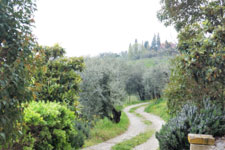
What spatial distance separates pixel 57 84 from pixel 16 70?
5.16 m

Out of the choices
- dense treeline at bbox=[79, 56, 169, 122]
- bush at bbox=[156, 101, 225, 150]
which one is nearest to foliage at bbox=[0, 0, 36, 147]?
bush at bbox=[156, 101, 225, 150]

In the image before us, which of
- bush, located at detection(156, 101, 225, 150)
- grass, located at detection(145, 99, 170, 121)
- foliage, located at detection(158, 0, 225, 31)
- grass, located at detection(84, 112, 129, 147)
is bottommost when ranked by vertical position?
grass, located at detection(145, 99, 170, 121)

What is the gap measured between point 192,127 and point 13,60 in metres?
4.34

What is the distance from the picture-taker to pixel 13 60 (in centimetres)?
242

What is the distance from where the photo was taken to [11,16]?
96.6 inches

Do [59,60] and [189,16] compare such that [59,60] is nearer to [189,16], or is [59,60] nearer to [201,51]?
[201,51]

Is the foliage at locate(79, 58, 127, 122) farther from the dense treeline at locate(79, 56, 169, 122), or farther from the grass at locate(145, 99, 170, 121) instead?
the grass at locate(145, 99, 170, 121)

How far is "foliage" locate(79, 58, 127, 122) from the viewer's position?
10.7 meters

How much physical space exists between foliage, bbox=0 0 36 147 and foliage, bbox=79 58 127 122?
8065mm

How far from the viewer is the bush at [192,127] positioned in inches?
193

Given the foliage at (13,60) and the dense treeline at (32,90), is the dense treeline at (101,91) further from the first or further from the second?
the foliage at (13,60)

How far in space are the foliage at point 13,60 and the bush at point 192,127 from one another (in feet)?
12.8

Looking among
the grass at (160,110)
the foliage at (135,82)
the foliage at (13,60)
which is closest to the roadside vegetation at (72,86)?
the foliage at (13,60)

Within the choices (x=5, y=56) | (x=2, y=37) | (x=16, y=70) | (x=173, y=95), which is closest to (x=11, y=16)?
(x=2, y=37)
